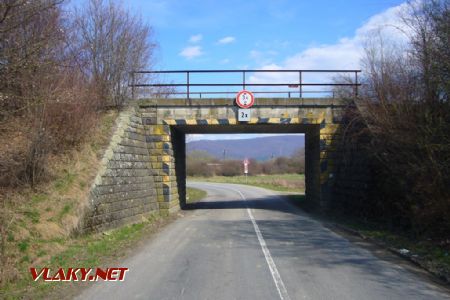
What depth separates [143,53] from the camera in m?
21.5

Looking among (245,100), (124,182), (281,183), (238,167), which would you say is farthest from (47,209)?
(238,167)

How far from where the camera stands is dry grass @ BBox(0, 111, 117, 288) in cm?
823

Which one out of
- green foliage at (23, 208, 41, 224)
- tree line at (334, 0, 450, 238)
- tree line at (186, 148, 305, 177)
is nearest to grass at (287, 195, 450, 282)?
tree line at (334, 0, 450, 238)

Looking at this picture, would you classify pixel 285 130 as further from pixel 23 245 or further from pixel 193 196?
pixel 23 245

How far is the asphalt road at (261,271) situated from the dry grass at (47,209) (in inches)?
68.2

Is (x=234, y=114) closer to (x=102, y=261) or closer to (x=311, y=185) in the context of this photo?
(x=311, y=185)

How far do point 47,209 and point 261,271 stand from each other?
18.5 feet

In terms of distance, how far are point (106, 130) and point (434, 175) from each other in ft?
35.0

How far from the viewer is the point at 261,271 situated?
7.94 metres

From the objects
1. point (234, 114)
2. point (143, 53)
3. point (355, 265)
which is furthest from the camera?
point (143, 53)

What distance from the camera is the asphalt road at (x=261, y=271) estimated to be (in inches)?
258

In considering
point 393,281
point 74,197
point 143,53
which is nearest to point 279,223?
point 74,197

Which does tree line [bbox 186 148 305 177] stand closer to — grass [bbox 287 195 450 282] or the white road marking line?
grass [bbox 287 195 450 282]

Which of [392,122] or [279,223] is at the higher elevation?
[392,122]
